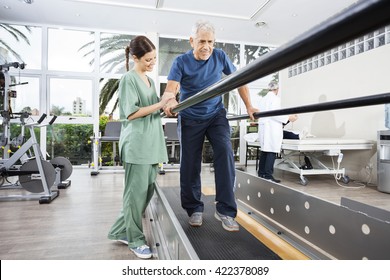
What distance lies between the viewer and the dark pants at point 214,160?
1.55 metres

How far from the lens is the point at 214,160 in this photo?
5.25 ft

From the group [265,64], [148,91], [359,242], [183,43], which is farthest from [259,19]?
[265,64]

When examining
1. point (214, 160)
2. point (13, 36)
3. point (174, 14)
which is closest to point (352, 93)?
point (174, 14)

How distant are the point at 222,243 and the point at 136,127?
83 cm

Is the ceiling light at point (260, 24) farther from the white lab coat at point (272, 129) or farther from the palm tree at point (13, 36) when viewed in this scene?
the palm tree at point (13, 36)

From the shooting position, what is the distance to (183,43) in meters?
6.51

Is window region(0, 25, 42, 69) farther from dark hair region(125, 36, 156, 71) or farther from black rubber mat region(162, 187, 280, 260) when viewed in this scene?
black rubber mat region(162, 187, 280, 260)

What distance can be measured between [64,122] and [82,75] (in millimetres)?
1113

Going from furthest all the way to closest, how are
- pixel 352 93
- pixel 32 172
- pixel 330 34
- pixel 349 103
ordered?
pixel 352 93, pixel 32 172, pixel 349 103, pixel 330 34

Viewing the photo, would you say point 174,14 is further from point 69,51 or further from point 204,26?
point 204,26

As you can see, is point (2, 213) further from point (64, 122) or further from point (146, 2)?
point (146, 2)

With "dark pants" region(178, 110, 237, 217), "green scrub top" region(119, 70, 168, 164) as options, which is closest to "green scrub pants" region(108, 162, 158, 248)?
"green scrub top" region(119, 70, 168, 164)

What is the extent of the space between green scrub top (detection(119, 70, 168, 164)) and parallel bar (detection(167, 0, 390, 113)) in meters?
1.13

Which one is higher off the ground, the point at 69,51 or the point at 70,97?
the point at 69,51
